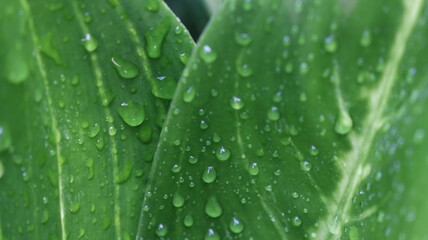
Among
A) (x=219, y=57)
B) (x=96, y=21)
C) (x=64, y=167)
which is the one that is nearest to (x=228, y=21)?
(x=219, y=57)

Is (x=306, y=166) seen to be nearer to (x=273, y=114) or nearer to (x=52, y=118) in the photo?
(x=273, y=114)

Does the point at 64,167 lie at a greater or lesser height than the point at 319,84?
lesser

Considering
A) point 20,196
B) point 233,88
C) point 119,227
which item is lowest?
point 119,227

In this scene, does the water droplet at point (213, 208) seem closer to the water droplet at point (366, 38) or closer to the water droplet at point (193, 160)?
the water droplet at point (193, 160)

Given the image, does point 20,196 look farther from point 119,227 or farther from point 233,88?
point 233,88

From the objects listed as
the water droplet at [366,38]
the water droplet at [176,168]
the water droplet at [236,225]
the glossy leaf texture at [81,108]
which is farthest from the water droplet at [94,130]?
the water droplet at [366,38]

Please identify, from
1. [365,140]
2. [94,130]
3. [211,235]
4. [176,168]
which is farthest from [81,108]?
[365,140]

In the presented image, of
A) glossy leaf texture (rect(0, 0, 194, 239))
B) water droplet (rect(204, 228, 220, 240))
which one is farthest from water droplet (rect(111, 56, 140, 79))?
water droplet (rect(204, 228, 220, 240))
